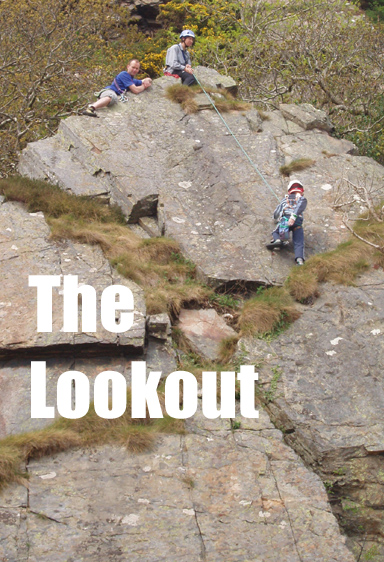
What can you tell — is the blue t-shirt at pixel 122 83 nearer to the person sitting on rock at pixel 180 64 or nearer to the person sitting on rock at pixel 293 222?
the person sitting on rock at pixel 180 64

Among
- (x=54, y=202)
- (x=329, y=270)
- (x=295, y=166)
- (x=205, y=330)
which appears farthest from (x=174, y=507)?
(x=295, y=166)

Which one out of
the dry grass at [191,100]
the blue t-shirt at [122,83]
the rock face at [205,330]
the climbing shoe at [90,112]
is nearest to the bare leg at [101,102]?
the climbing shoe at [90,112]

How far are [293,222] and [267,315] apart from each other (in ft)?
6.03

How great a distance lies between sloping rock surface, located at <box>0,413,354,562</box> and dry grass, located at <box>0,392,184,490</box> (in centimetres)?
11

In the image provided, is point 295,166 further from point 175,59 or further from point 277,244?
point 175,59

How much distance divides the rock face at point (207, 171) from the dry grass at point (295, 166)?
0.10 m

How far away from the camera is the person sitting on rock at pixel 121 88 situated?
13898 millimetres

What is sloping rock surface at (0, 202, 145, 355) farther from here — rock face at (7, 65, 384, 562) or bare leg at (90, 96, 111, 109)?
bare leg at (90, 96, 111, 109)

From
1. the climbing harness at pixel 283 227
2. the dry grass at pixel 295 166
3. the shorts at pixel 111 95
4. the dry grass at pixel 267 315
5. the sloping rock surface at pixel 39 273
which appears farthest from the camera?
the shorts at pixel 111 95

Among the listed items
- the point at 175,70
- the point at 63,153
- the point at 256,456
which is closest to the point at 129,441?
the point at 256,456

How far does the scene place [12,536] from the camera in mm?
6461

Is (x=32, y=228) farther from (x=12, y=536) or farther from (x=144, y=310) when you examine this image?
(x=12, y=536)

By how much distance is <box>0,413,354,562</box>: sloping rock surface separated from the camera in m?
6.55

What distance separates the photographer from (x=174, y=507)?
23.0ft
